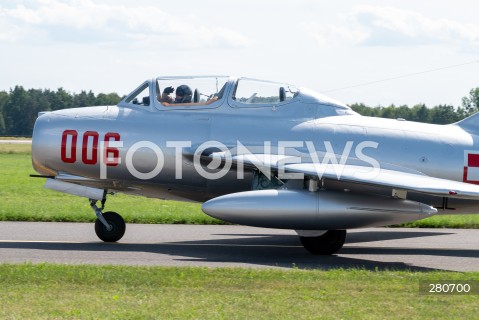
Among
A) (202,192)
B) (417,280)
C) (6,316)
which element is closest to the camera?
(6,316)

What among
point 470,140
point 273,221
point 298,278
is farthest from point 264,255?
point 470,140

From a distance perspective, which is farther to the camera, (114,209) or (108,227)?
(114,209)

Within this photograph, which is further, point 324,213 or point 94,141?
point 94,141

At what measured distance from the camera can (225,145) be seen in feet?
47.8

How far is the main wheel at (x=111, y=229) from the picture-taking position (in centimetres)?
1497

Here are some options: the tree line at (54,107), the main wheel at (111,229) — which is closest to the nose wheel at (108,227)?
the main wheel at (111,229)

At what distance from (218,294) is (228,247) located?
5242 mm

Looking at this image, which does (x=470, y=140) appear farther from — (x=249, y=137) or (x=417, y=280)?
(x=417, y=280)

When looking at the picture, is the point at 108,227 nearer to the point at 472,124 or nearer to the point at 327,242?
the point at 327,242

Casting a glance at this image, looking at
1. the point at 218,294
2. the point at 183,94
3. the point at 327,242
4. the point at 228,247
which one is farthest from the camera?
the point at 183,94

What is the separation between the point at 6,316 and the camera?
8.33m

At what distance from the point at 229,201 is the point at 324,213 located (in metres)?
1.42

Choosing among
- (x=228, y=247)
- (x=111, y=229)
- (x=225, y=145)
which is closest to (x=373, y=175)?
(x=225, y=145)

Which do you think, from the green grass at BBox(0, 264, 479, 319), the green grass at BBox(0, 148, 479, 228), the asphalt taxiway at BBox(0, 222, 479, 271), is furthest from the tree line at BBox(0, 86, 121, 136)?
the green grass at BBox(0, 264, 479, 319)
